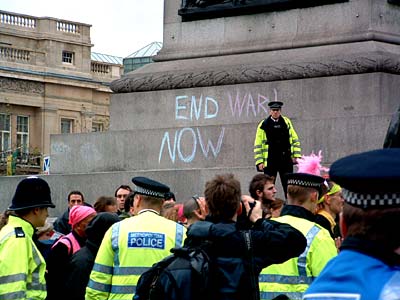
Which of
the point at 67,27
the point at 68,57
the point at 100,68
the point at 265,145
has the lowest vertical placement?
the point at 265,145

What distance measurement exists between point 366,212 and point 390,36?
13.3 m

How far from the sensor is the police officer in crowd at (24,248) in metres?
8.29

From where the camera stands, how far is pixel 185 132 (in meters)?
17.5

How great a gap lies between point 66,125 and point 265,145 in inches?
2246

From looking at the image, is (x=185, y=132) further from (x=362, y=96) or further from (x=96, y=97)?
(x=96, y=97)

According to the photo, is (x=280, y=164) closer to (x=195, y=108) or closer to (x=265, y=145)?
(x=265, y=145)

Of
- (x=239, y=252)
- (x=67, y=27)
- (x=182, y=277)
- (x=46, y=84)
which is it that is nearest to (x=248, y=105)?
(x=239, y=252)

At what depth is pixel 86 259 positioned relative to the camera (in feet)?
30.1

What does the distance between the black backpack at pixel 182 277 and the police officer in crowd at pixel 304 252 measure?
1.24m

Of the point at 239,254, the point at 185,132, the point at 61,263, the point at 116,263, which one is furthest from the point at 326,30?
the point at 239,254

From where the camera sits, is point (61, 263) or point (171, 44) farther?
point (171, 44)

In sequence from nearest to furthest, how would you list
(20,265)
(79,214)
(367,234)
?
(367,234) < (20,265) < (79,214)

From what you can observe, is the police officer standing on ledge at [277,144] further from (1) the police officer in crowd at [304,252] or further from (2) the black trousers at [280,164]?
(1) the police officer in crowd at [304,252]

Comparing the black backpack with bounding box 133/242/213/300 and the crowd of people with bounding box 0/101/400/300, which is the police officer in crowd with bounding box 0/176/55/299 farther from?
the black backpack with bounding box 133/242/213/300
